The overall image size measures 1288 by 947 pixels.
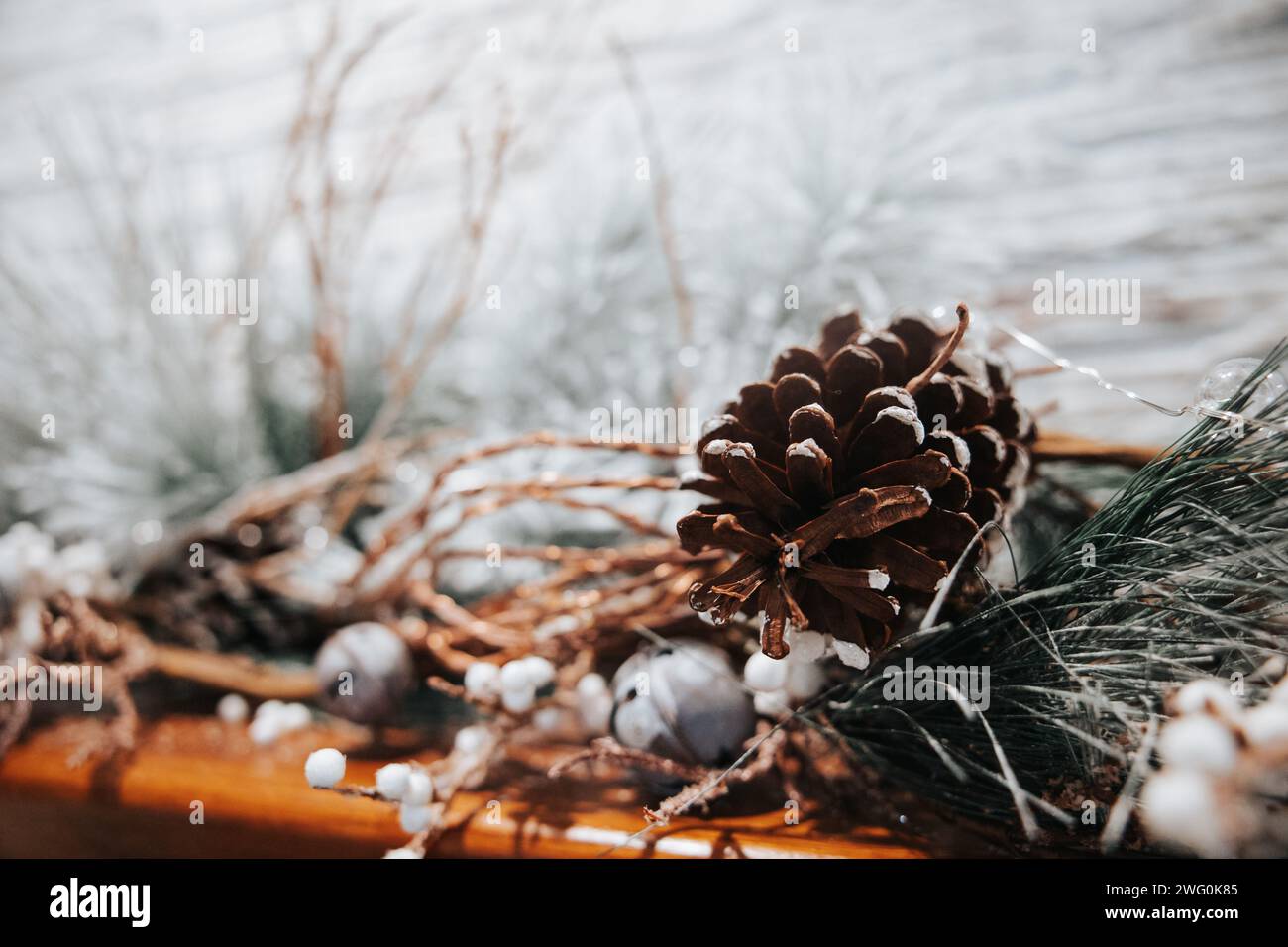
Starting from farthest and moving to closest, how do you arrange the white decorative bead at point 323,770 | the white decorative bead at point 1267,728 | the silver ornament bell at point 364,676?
the silver ornament bell at point 364,676 < the white decorative bead at point 323,770 < the white decorative bead at point 1267,728

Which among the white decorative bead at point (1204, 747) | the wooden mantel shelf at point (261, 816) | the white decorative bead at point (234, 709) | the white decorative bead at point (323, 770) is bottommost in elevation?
the wooden mantel shelf at point (261, 816)

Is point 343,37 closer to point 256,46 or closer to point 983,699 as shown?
point 256,46

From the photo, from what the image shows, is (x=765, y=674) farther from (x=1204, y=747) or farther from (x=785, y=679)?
(x=1204, y=747)

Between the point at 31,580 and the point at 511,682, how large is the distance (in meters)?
0.32

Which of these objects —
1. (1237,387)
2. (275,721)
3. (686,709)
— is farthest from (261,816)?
(1237,387)

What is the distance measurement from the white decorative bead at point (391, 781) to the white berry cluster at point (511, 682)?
5 centimetres

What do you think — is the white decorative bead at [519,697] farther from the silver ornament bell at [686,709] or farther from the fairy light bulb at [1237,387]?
the fairy light bulb at [1237,387]

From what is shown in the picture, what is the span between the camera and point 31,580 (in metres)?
0.48

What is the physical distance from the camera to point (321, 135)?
0.52 m

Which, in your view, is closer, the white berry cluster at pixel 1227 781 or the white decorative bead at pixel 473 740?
the white berry cluster at pixel 1227 781

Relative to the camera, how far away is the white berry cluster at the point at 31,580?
468mm

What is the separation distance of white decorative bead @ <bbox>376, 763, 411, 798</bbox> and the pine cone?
0.15m

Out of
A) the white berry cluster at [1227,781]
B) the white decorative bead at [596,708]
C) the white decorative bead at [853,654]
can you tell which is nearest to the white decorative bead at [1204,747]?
the white berry cluster at [1227,781]

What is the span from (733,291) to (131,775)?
1.48 ft
